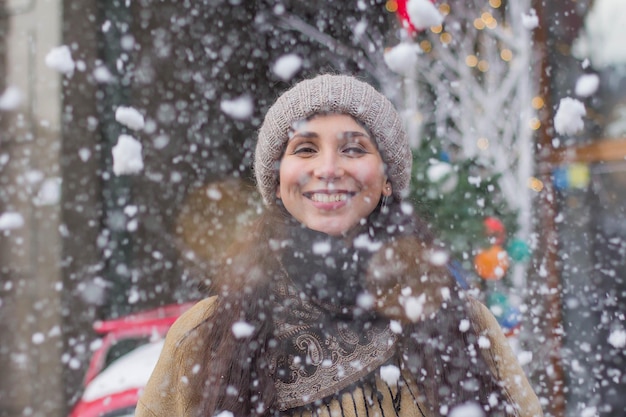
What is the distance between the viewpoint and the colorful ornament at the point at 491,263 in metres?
2.92

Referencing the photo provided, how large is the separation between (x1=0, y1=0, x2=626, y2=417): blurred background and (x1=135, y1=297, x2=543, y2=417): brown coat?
1.27m

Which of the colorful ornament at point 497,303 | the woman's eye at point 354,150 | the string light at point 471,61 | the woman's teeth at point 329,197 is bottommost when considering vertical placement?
the woman's teeth at point 329,197

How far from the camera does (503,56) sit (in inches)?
135

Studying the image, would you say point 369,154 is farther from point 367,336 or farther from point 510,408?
point 510,408

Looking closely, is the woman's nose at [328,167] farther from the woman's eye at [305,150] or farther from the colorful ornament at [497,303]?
the colorful ornament at [497,303]

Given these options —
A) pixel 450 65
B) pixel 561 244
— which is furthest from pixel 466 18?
pixel 561 244

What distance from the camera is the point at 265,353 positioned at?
56.2 inches

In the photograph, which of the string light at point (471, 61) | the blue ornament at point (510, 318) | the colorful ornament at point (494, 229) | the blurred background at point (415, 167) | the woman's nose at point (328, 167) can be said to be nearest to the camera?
the woman's nose at point (328, 167)

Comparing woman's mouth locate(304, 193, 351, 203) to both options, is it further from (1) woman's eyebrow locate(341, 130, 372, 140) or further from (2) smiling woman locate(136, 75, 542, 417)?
(1) woman's eyebrow locate(341, 130, 372, 140)

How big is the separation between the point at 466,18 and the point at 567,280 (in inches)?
57.0

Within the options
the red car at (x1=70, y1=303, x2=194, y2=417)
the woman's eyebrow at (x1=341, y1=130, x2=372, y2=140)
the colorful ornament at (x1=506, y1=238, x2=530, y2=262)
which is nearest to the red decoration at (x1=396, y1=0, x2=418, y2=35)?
the colorful ornament at (x1=506, y1=238, x2=530, y2=262)

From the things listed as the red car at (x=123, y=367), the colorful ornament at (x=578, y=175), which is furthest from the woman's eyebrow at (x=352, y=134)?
the colorful ornament at (x=578, y=175)

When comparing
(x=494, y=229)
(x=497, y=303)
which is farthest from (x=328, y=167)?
(x=497, y=303)

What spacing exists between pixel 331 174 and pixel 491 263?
1.75 meters
